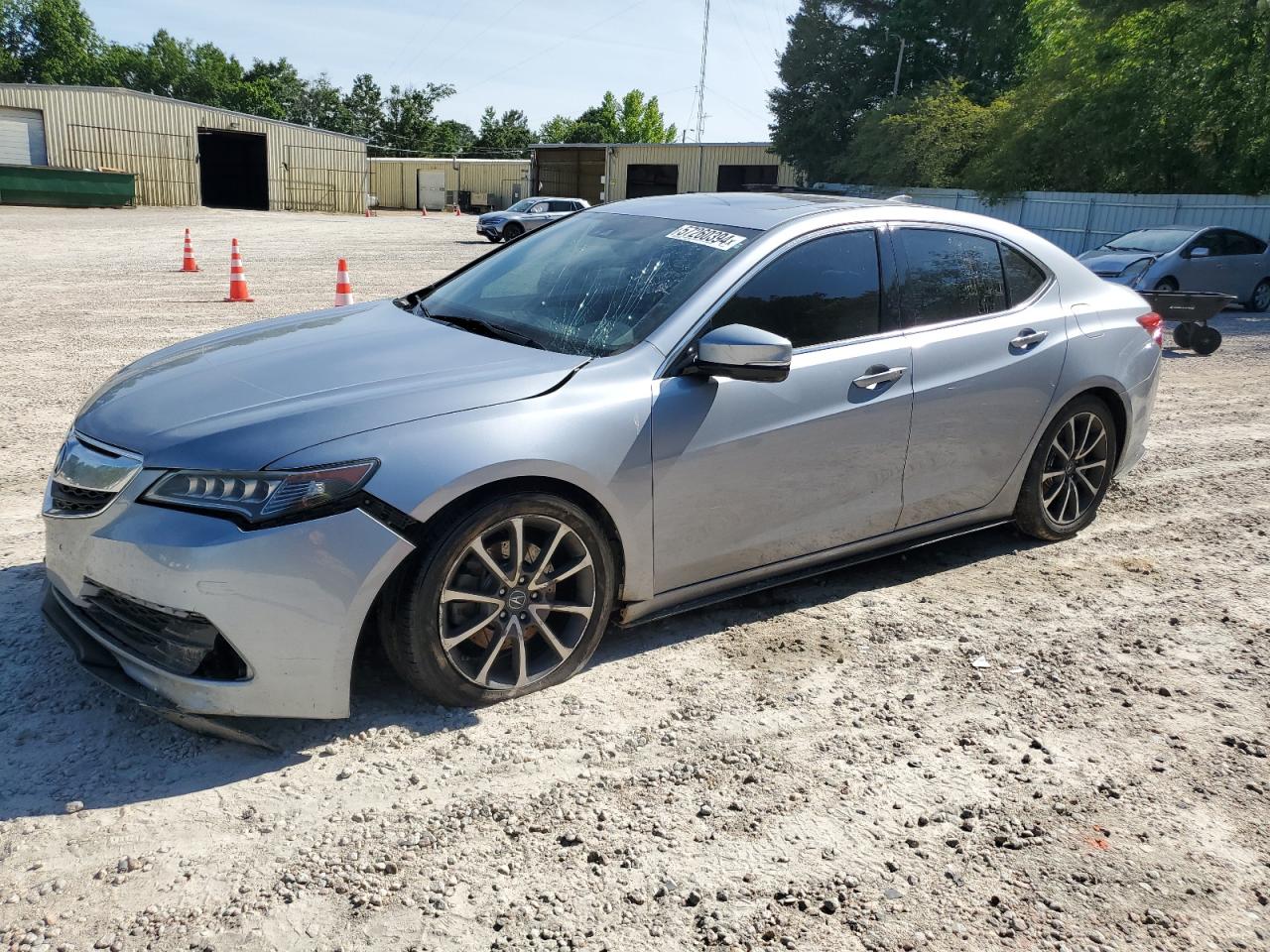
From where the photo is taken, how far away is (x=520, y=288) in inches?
172

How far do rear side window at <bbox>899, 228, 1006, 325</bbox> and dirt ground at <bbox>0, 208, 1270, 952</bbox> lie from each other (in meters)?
1.28

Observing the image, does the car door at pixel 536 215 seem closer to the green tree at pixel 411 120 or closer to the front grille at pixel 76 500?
the front grille at pixel 76 500

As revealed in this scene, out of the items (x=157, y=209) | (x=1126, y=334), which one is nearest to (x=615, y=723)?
(x=1126, y=334)

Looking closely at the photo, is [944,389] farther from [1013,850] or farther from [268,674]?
[268,674]

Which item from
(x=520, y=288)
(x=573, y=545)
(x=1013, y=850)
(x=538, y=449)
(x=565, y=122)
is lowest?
(x=1013, y=850)

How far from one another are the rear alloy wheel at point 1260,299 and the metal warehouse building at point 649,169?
38.0 meters

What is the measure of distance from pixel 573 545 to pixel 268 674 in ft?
3.47

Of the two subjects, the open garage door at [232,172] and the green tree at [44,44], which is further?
the green tree at [44,44]

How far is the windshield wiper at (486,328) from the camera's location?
389cm

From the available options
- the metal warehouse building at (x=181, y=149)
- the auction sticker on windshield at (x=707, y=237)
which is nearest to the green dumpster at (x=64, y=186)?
the metal warehouse building at (x=181, y=149)

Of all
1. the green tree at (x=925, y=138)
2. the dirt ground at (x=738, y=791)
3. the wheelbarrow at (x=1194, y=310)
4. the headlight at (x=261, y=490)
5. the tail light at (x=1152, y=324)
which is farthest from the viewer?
the green tree at (x=925, y=138)

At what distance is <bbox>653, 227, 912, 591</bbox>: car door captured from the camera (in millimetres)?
3709

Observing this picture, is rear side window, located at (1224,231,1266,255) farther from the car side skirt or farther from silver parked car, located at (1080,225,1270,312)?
the car side skirt

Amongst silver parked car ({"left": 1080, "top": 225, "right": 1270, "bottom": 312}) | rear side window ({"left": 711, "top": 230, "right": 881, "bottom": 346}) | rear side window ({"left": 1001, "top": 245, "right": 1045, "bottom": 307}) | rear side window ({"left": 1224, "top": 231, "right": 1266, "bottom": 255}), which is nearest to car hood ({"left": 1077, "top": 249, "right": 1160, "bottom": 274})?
silver parked car ({"left": 1080, "top": 225, "right": 1270, "bottom": 312})
